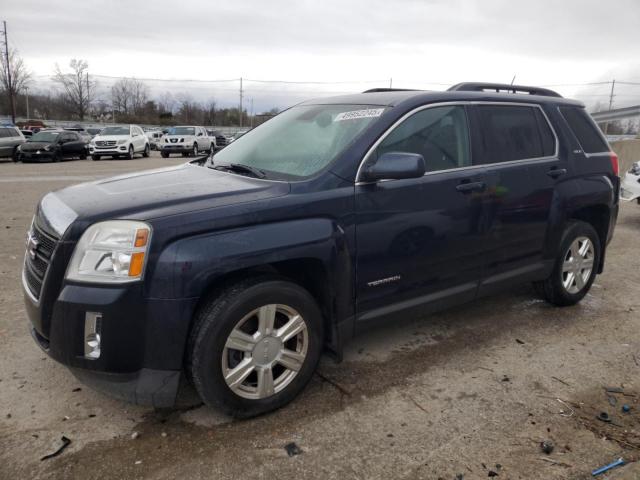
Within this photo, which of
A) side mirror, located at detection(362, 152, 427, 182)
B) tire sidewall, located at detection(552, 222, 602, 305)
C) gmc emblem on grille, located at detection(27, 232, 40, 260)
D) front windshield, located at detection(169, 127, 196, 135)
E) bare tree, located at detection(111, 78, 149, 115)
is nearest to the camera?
gmc emblem on grille, located at detection(27, 232, 40, 260)

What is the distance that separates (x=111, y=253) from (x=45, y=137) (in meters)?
22.5

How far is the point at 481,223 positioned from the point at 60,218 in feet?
8.74

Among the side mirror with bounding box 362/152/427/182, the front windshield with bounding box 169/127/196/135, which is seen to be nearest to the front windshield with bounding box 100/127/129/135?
the front windshield with bounding box 169/127/196/135

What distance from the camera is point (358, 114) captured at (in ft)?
11.4

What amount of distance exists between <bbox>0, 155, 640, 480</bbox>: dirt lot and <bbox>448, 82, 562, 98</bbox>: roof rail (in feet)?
6.24

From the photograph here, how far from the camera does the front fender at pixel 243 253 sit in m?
2.51

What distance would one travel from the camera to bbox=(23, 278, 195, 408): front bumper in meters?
2.49

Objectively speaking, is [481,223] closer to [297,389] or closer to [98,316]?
[297,389]

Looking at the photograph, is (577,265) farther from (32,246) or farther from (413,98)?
(32,246)

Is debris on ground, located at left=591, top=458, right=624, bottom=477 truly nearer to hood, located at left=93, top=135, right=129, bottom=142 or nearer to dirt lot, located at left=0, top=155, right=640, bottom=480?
dirt lot, located at left=0, top=155, right=640, bottom=480

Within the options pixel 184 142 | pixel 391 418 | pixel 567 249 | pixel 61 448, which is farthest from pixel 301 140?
pixel 184 142

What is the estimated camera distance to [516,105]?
4.09 meters

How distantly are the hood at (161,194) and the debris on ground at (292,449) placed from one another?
1280 millimetres

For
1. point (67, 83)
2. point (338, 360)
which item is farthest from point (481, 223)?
point (67, 83)
